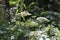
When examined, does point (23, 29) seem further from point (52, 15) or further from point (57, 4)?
point (57, 4)

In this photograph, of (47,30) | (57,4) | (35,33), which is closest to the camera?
(35,33)

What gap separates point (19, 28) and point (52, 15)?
2.62 feet

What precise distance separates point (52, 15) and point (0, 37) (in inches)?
42.7

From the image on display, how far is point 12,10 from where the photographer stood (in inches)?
124

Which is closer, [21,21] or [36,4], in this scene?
[21,21]

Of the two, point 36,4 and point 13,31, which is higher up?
point 36,4

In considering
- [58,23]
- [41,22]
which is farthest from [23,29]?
[58,23]

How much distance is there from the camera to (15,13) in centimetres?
315

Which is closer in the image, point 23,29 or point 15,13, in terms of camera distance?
point 23,29

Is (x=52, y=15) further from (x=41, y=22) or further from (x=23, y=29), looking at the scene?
(x=23, y=29)

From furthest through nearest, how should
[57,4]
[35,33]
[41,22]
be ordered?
[57,4], [41,22], [35,33]

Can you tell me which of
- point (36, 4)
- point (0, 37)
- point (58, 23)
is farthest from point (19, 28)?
point (36, 4)

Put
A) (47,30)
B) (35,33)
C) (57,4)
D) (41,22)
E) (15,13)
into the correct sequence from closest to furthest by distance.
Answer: (35,33)
(47,30)
(41,22)
(15,13)
(57,4)

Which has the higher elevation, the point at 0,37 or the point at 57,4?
the point at 57,4
